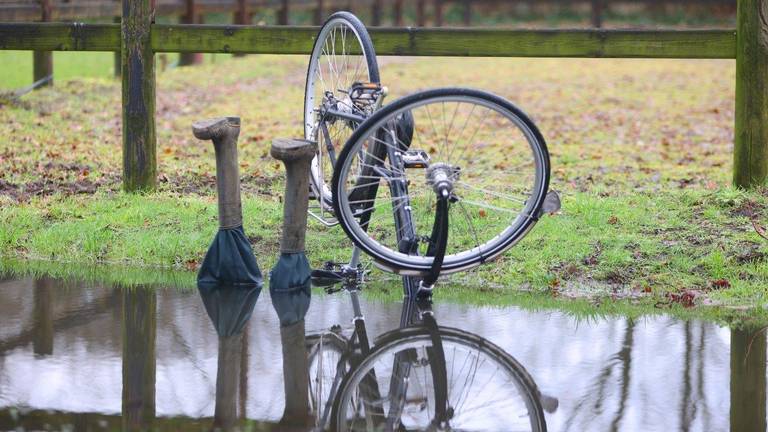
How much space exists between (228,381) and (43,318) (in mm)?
1354

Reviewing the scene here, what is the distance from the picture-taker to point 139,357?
4859 mm

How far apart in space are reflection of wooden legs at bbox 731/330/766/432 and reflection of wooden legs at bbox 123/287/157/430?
2.05 m

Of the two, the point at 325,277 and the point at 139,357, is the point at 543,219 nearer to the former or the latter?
the point at 325,277

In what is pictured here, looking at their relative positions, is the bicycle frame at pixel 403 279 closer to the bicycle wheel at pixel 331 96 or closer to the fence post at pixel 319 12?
the bicycle wheel at pixel 331 96

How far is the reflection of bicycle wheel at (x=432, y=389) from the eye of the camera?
414 centimetres

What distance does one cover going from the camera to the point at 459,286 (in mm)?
6195

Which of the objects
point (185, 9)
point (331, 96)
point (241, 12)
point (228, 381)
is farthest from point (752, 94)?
point (241, 12)

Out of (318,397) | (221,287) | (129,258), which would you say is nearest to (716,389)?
(318,397)

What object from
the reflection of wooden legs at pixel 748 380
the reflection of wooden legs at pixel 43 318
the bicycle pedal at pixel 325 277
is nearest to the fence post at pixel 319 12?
the bicycle pedal at pixel 325 277

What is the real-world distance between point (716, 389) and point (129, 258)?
3.52 m

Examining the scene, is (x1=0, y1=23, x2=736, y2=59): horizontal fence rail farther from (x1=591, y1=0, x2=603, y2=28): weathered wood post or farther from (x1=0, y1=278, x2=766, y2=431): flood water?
(x1=591, y1=0, x2=603, y2=28): weathered wood post

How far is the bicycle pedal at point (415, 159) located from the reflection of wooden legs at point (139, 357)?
54.1 inches

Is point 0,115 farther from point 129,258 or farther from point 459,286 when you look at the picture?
point 459,286

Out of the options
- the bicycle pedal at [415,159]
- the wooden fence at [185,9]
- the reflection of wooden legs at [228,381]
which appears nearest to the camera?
the reflection of wooden legs at [228,381]
